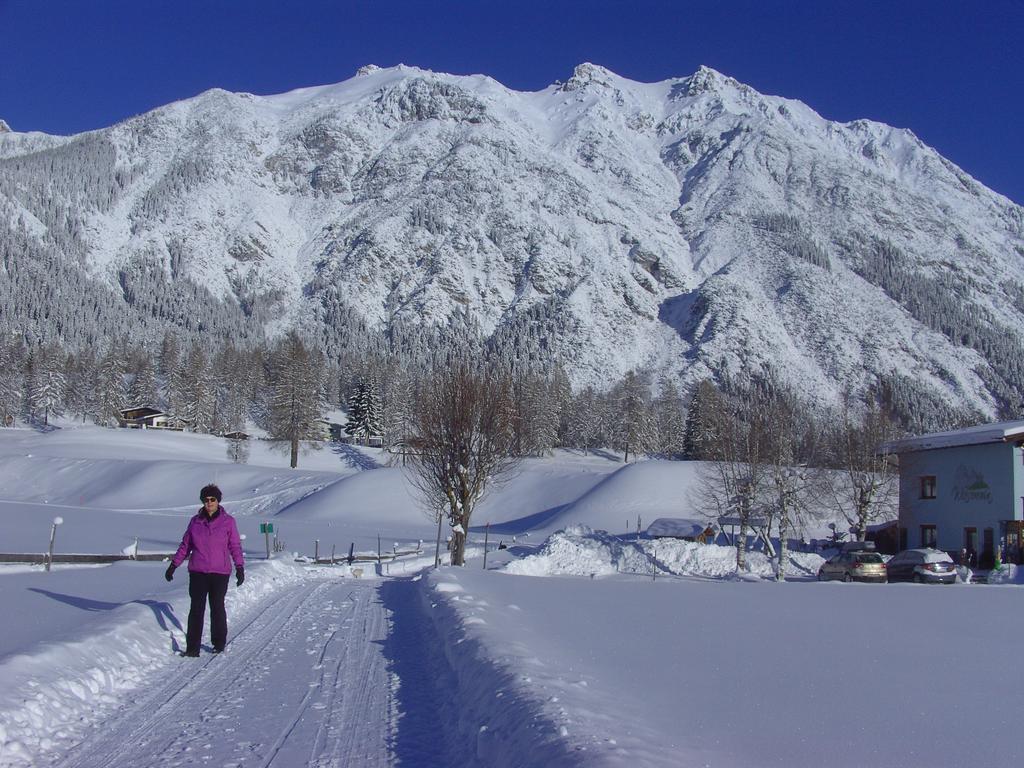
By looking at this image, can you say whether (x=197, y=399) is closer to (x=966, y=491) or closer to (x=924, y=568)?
(x=966, y=491)

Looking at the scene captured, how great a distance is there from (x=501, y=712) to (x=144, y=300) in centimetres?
21162

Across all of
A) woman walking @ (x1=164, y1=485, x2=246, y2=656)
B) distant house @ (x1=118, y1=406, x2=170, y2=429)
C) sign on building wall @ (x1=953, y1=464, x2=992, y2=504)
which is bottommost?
woman walking @ (x1=164, y1=485, x2=246, y2=656)

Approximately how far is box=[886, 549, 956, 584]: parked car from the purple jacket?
24.8m

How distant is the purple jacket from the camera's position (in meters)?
9.30

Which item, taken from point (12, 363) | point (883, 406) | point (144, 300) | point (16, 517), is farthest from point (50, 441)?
point (144, 300)

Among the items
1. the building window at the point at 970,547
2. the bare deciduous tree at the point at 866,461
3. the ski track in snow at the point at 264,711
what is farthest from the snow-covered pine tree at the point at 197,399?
the ski track in snow at the point at 264,711

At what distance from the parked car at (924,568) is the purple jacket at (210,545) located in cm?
2479

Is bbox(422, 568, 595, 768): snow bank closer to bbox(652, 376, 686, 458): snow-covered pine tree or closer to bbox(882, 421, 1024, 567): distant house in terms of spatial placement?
bbox(882, 421, 1024, 567): distant house

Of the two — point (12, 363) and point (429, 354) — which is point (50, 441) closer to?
point (12, 363)

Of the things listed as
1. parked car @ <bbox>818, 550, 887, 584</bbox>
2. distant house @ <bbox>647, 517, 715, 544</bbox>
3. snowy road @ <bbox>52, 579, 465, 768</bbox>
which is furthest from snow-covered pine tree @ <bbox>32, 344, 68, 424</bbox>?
snowy road @ <bbox>52, 579, 465, 768</bbox>

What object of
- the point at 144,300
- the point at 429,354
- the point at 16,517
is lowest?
the point at 16,517

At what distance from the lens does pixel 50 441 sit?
267 ft

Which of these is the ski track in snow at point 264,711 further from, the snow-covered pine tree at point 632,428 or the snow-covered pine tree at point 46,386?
the snow-covered pine tree at point 46,386

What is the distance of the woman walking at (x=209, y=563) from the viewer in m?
9.10
